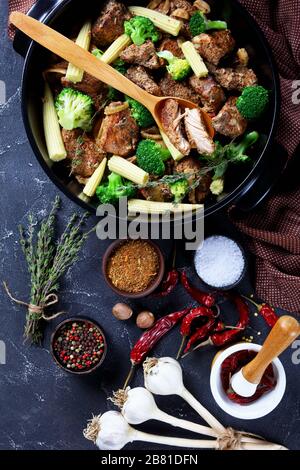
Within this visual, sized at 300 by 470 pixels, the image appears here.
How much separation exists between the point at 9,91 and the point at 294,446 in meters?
2.10

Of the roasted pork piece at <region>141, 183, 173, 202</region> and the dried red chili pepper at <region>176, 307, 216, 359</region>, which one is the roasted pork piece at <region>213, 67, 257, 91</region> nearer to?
the roasted pork piece at <region>141, 183, 173, 202</region>

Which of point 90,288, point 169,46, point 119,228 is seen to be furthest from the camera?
point 90,288

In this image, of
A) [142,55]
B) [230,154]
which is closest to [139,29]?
[142,55]

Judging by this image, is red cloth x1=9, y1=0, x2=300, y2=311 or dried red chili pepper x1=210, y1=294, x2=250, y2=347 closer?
red cloth x1=9, y1=0, x2=300, y2=311

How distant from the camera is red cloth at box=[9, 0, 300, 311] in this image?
2658 millimetres

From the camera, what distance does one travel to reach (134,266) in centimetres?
282

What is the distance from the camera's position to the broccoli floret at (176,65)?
97.4 inches

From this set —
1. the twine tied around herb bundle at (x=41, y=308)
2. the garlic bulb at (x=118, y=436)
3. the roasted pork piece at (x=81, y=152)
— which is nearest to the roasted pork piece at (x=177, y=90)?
the roasted pork piece at (x=81, y=152)

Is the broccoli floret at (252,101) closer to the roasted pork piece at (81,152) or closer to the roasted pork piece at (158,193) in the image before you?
the roasted pork piece at (158,193)

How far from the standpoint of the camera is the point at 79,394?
298cm

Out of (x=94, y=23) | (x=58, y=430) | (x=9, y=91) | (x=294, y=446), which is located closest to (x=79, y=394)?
(x=58, y=430)

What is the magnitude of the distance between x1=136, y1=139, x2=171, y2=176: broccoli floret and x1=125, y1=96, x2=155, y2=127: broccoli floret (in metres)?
0.08

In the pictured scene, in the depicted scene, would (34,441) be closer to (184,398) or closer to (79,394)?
(79,394)

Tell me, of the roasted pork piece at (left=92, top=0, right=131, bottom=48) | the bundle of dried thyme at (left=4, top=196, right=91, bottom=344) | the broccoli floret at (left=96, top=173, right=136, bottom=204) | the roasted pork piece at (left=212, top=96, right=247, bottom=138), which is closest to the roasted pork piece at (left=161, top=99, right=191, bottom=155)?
the roasted pork piece at (left=212, top=96, right=247, bottom=138)
